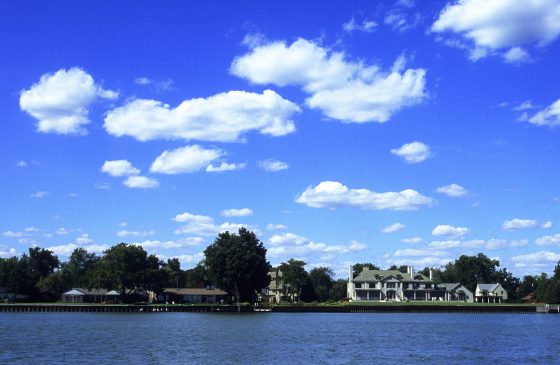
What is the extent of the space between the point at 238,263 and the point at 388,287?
48088 millimetres

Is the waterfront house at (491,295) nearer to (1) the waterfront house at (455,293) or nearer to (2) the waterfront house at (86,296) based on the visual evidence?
(1) the waterfront house at (455,293)

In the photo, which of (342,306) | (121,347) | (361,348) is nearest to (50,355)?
(121,347)

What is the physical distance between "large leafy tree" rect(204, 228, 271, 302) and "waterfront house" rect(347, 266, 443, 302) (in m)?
34.4

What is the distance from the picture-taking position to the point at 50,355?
155 ft

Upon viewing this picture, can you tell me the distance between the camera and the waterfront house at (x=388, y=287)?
155 m

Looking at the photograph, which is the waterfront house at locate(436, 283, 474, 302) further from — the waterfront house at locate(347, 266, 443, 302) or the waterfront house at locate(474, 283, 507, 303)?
the waterfront house at locate(474, 283, 507, 303)

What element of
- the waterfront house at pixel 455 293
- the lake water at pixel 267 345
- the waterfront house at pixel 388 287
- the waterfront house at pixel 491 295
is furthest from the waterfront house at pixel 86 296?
the waterfront house at pixel 491 295

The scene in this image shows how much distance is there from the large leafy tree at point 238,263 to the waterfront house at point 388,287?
34.4 meters

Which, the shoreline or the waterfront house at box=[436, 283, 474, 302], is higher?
the waterfront house at box=[436, 283, 474, 302]

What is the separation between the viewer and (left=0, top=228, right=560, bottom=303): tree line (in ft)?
408

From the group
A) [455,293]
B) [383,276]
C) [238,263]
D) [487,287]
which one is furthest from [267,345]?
[487,287]

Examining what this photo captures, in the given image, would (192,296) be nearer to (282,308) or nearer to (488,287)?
(282,308)

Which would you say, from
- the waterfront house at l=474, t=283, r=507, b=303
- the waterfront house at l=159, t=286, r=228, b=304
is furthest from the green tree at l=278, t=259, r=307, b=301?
the waterfront house at l=474, t=283, r=507, b=303

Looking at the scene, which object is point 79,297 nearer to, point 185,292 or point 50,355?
point 185,292
